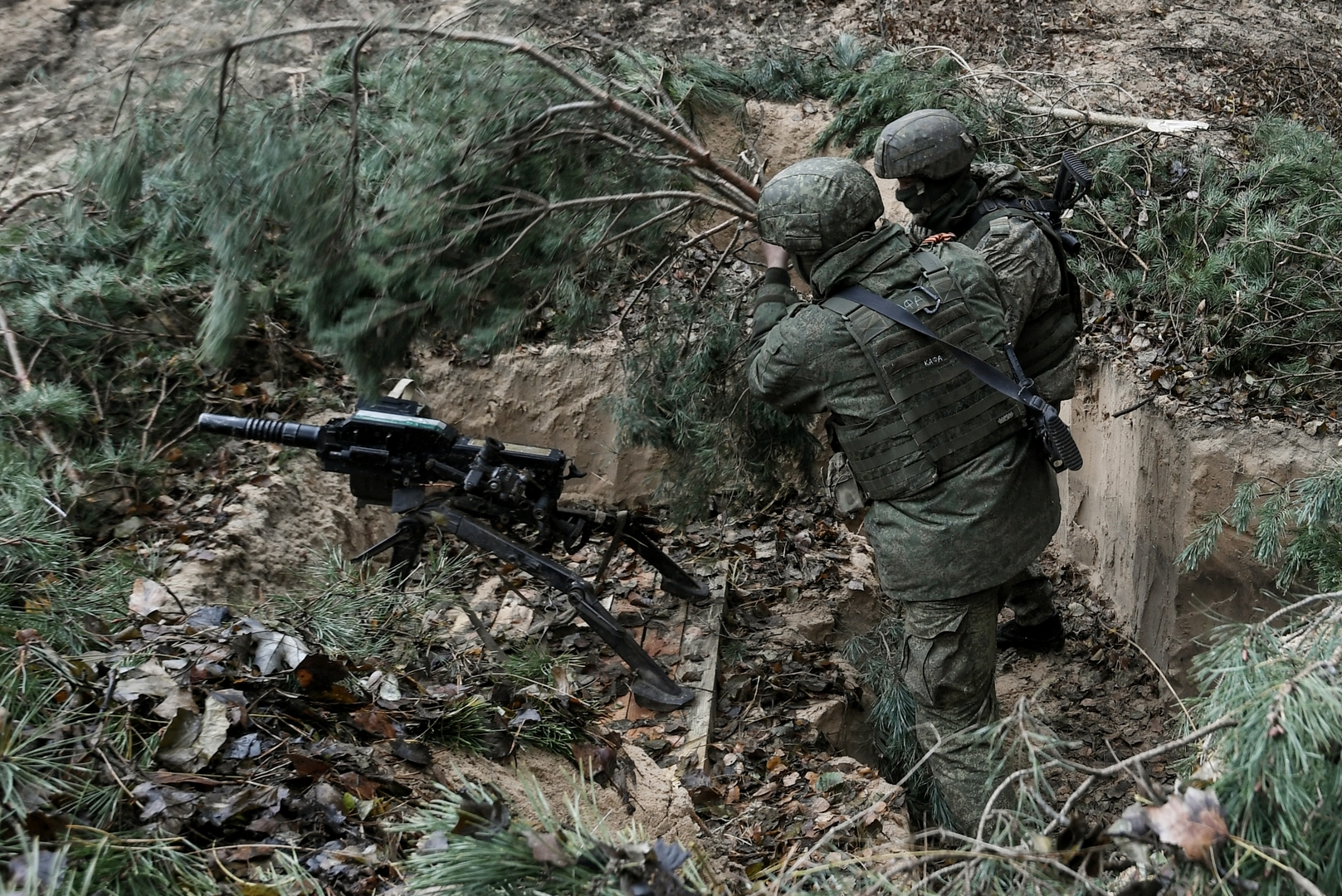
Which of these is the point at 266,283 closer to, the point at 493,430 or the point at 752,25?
the point at 493,430

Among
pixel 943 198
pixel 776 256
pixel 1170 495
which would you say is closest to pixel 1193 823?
pixel 776 256

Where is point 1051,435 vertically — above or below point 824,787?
above

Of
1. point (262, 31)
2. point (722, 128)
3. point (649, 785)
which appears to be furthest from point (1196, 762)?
point (722, 128)

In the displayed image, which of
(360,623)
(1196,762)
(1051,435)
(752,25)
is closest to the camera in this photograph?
(1196,762)

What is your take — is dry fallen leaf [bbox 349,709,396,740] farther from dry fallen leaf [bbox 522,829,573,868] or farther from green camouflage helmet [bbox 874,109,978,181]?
green camouflage helmet [bbox 874,109,978,181]

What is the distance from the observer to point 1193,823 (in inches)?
57.0

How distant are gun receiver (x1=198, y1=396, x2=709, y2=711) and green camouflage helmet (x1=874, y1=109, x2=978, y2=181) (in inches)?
78.2

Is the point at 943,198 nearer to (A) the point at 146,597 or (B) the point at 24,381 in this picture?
(A) the point at 146,597

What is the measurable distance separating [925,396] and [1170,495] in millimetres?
2238

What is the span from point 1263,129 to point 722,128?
3.47m

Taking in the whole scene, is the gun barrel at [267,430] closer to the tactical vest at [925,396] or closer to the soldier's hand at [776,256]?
the soldier's hand at [776,256]

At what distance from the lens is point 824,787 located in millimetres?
4039

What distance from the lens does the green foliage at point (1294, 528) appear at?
12.3ft

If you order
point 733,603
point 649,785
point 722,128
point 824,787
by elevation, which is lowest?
point 733,603
